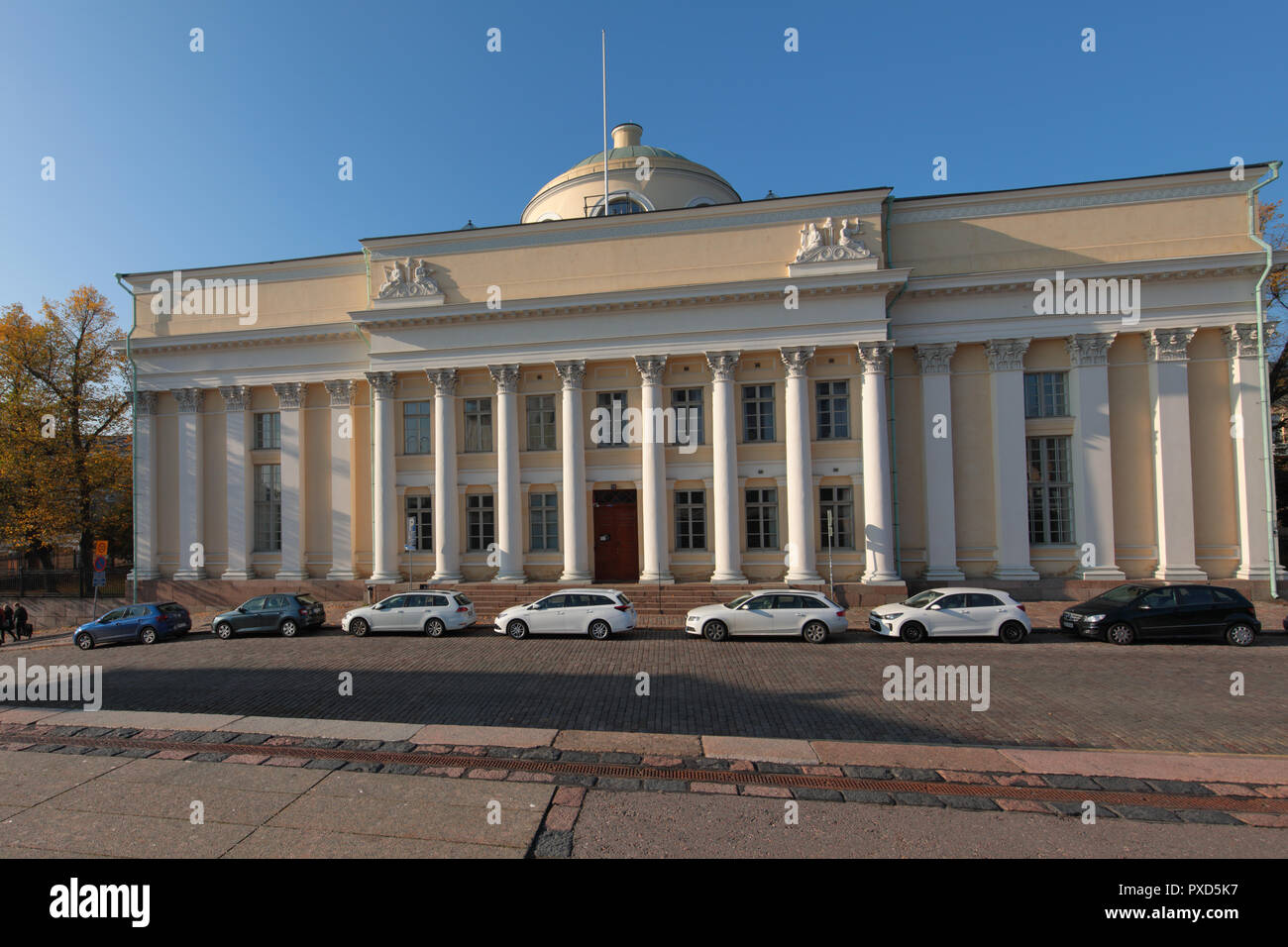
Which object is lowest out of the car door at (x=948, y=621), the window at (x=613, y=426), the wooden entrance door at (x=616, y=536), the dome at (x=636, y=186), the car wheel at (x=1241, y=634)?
the car wheel at (x=1241, y=634)

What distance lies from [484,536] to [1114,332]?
76.4 ft

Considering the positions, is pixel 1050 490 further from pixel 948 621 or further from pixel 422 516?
pixel 422 516

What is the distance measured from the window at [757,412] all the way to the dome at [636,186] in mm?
13892

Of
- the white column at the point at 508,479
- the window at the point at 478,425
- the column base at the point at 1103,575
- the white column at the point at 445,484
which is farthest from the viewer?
the window at the point at 478,425

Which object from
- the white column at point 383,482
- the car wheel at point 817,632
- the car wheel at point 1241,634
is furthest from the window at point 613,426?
the car wheel at point 1241,634

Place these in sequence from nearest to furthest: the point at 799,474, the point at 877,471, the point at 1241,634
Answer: the point at 1241,634, the point at 877,471, the point at 799,474

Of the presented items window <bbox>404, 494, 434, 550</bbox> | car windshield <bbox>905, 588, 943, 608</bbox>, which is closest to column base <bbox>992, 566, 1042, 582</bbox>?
car windshield <bbox>905, 588, 943, 608</bbox>

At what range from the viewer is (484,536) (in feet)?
80.6

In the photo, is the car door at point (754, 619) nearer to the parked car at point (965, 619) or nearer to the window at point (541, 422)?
the parked car at point (965, 619)

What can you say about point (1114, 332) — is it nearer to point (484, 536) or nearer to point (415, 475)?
point (484, 536)

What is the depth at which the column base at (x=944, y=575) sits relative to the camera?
2169 centimetres

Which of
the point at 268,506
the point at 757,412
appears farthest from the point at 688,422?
the point at 268,506

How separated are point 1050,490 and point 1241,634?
7750mm

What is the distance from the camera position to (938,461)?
22328mm
